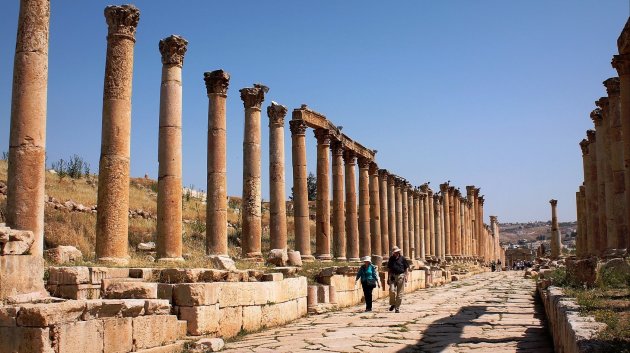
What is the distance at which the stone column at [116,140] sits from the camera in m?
14.9

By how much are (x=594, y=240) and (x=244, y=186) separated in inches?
773

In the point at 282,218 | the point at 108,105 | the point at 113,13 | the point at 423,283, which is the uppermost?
the point at 113,13

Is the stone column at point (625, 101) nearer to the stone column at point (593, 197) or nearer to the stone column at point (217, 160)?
the stone column at point (217, 160)

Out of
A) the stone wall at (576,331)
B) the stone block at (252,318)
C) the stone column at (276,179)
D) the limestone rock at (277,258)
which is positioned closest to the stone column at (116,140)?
the stone block at (252,318)

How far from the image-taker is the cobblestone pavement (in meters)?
10.5

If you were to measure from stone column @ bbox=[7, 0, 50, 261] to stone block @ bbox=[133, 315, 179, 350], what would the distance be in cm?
337

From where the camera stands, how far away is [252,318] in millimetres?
13281

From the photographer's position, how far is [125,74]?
15.5 m

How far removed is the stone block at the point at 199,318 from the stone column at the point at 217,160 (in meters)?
8.23

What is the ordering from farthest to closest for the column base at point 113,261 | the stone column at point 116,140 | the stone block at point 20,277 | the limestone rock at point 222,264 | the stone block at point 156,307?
1. the limestone rock at point 222,264
2. the stone column at point 116,140
3. the column base at point 113,261
4. the stone block at point 156,307
5. the stone block at point 20,277

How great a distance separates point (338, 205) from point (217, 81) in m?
11.7

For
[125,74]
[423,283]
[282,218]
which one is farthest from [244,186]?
[423,283]

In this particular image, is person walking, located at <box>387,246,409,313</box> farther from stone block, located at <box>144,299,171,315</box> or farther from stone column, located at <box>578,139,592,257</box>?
stone column, located at <box>578,139,592,257</box>

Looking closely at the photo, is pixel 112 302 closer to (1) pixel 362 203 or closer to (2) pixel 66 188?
(1) pixel 362 203
